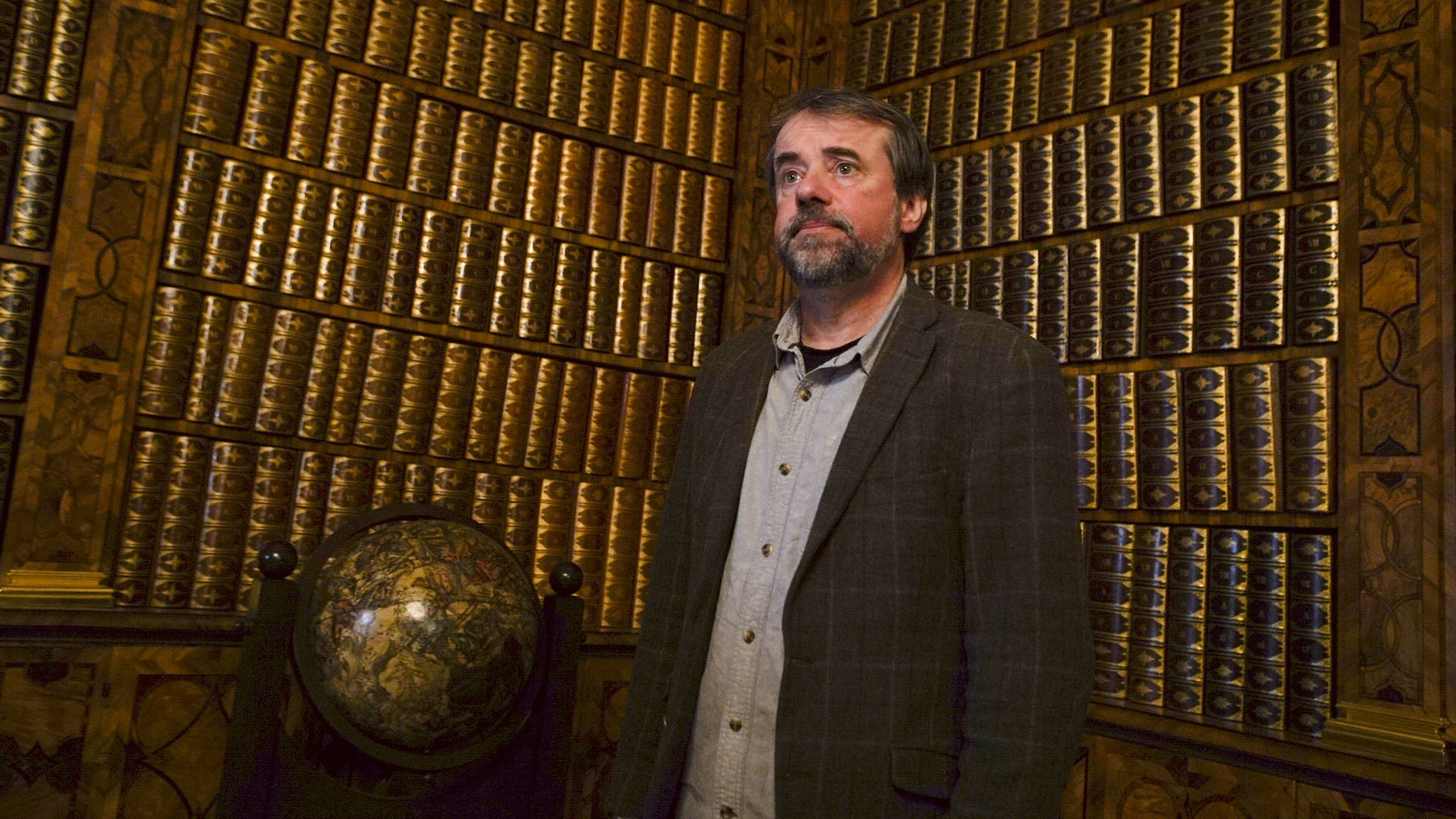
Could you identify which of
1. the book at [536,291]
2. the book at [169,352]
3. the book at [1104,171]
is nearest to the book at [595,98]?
the book at [536,291]

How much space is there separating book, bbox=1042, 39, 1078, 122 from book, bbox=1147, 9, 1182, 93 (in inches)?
10.2

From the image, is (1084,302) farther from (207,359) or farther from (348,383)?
(207,359)

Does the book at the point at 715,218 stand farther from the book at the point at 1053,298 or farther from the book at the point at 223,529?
the book at the point at 223,529

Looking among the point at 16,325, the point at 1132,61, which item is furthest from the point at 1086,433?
the point at 16,325

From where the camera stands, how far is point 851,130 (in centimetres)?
163

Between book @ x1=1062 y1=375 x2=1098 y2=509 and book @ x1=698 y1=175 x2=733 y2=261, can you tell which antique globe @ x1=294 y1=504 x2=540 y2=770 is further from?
book @ x1=698 y1=175 x2=733 y2=261

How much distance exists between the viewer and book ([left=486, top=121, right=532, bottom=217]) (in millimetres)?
3551

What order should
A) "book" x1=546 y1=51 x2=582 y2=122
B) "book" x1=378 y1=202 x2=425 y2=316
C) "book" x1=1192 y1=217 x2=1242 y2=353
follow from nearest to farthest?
"book" x1=1192 y1=217 x2=1242 y2=353
"book" x1=378 y1=202 x2=425 y2=316
"book" x1=546 y1=51 x2=582 y2=122

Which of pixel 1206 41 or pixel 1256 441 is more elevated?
pixel 1206 41

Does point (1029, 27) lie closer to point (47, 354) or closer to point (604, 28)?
point (604, 28)

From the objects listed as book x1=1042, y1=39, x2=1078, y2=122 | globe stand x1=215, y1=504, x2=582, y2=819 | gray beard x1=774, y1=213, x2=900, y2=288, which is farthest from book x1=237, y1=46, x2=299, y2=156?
book x1=1042, y1=39, x2=1078, y2=122

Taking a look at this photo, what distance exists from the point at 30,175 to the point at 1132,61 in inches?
126

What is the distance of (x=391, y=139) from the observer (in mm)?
3387

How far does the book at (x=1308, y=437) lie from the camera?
8.57 feet
